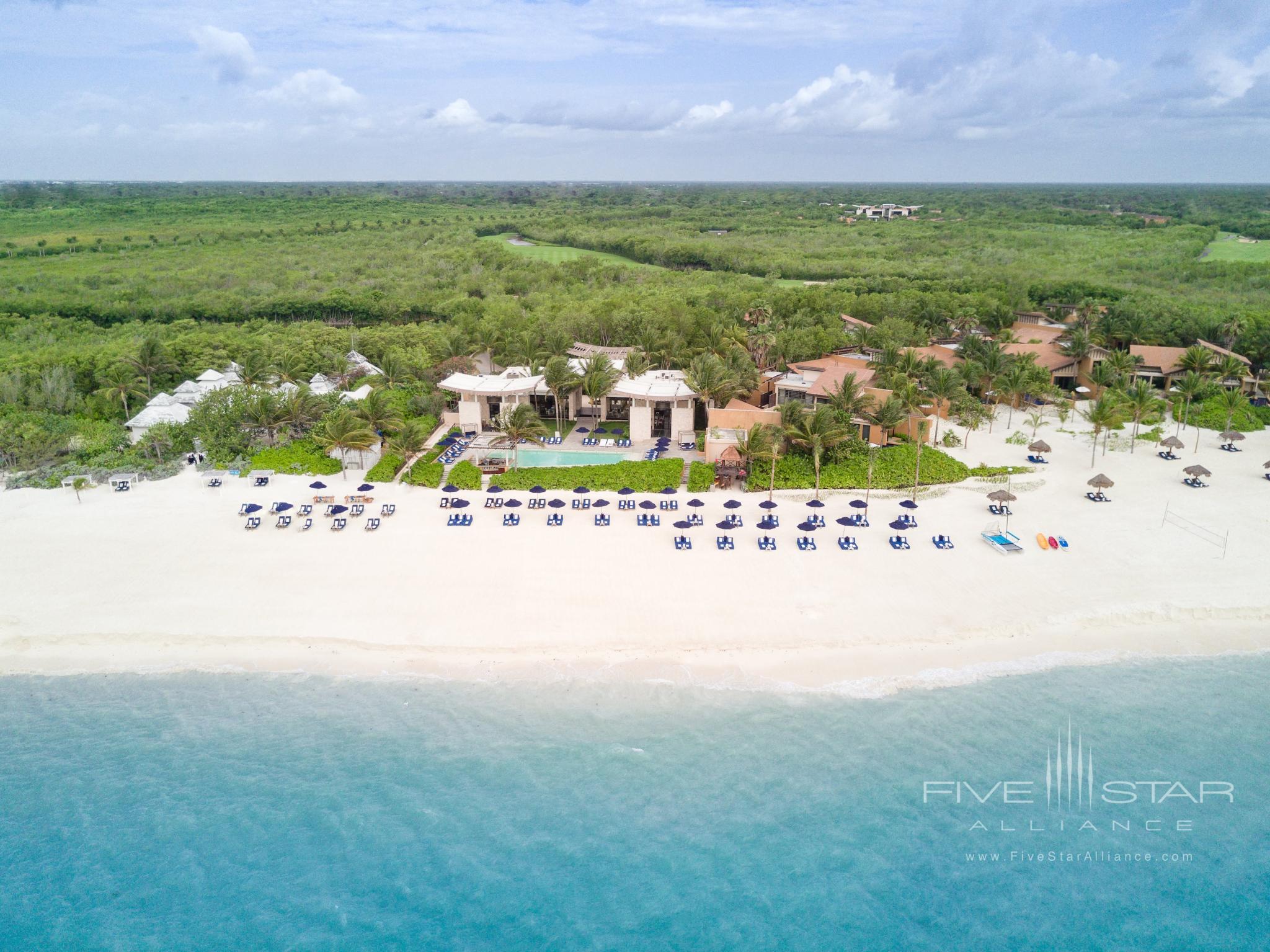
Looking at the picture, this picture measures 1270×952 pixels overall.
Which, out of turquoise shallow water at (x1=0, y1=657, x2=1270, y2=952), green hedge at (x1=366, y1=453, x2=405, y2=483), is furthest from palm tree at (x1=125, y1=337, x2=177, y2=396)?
turquoise shallow water at (x1=0, y1=657, x2=1270, y2=952)

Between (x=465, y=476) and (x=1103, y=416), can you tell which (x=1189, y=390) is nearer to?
(x=1103, y=416)

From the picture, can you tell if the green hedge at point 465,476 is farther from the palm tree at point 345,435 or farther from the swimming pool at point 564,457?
the palm tree at point 345,435

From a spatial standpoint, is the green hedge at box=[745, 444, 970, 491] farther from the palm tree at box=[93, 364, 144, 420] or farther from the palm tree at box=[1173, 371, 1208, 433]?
the palm tree at box=[93, 364, 144, 420]

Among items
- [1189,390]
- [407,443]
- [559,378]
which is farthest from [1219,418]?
[407,443]

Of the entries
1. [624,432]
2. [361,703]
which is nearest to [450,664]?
[361,703]

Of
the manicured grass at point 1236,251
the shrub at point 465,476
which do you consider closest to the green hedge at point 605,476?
the shrub at point 465,476
